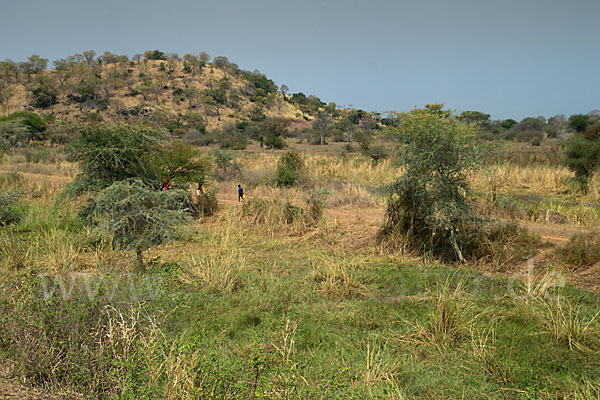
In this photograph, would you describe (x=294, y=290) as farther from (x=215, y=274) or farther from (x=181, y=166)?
(x=181, y=166)

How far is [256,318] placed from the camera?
473 cm

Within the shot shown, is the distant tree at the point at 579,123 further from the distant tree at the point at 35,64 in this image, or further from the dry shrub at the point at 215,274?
the distant tree at the point at 35,64

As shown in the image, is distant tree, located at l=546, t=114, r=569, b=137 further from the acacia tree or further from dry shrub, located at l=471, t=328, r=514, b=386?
dry shrub, located at l=471, t=328, r=514, b=386

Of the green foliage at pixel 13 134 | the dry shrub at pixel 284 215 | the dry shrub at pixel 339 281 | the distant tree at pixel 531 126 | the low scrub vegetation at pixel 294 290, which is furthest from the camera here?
the distant tree at pixel 531 126

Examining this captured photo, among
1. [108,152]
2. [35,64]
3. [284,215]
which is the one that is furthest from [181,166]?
[35,64]

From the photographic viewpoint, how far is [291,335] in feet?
13.5

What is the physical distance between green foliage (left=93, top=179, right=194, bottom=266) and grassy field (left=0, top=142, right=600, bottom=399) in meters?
0.30

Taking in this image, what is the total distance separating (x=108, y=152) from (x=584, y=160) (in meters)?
14.7

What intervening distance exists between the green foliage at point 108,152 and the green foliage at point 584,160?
13580mm

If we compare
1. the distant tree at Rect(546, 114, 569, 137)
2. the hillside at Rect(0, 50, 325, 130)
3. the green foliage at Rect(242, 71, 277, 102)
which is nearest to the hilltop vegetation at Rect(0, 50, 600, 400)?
the distant tree at Rect(546, 114, 569, 137)

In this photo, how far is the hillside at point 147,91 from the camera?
57.6 m

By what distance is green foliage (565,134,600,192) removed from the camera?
13492mm

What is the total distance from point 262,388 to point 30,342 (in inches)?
81.2

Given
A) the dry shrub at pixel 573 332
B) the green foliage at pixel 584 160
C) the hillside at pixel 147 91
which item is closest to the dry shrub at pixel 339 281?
the dry shrub at pixel 573 332
